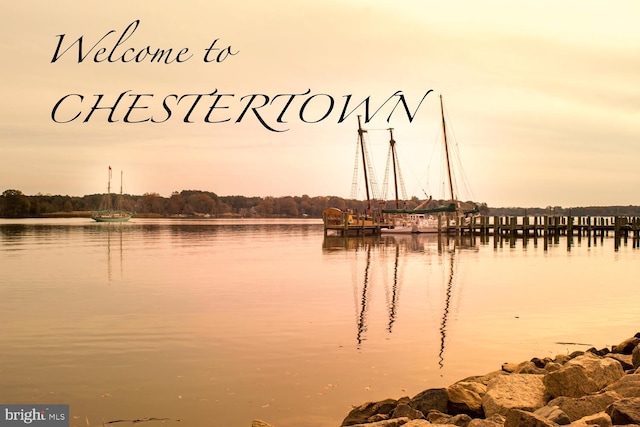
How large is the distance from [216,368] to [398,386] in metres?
4.12

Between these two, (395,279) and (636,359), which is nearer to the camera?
(636,359)

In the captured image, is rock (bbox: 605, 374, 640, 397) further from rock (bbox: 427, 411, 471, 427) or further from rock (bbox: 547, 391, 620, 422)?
rock (bbox: 427, 411, 471, 427)

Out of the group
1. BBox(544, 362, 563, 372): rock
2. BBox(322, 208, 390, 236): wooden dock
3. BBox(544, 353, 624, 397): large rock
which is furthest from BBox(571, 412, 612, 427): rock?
BBox(322, 208, 390, 236): wooden dock

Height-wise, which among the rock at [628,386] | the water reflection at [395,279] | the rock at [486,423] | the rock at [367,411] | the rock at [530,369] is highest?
the rock at [628,386]

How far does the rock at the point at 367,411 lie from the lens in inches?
432

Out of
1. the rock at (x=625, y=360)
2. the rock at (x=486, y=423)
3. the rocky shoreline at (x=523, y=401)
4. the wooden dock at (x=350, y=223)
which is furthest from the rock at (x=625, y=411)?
the wooden dock at (x=350, y=223)

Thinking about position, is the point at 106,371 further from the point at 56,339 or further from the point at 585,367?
the point at 585,367

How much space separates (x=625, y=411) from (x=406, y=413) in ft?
10.5

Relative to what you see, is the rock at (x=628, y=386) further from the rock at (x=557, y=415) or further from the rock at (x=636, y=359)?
the rock at (x=636, y=359)

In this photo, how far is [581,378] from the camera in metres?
10.6

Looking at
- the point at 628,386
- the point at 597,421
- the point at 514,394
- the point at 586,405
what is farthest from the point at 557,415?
the point at 628,386

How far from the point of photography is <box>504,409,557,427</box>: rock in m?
8.14

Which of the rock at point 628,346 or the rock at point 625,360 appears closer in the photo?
the rock at point 625,360

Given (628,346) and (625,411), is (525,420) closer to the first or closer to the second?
(625,411)
